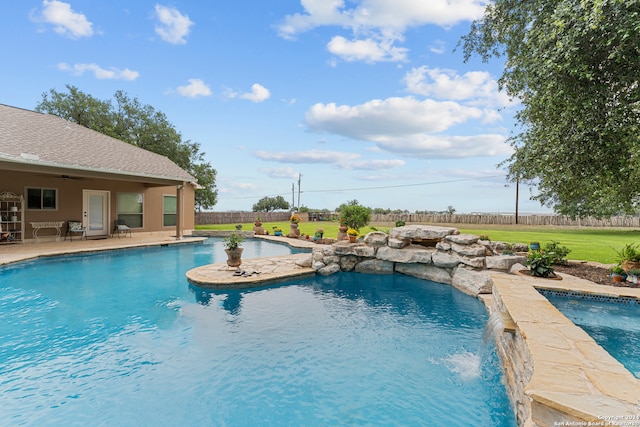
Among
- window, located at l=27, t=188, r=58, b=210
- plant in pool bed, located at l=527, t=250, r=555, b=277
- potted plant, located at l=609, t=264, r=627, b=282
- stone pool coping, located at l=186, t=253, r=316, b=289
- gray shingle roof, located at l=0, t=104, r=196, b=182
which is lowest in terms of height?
stone pool coping, located at l=186, t=253, r=316, b=289

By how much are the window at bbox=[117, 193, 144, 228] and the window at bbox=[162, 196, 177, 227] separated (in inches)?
50.1

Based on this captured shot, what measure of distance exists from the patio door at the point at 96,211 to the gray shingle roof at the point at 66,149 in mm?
2208

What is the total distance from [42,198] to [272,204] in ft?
95.0

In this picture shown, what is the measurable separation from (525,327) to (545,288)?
3878 millimetres

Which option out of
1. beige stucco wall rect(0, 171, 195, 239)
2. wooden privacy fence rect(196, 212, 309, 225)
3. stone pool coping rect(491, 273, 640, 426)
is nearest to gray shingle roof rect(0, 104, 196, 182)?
beige stucco wall rect(0, 171, 195, 239)

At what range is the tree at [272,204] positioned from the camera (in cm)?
4081

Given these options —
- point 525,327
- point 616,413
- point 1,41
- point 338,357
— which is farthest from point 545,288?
point 1,41

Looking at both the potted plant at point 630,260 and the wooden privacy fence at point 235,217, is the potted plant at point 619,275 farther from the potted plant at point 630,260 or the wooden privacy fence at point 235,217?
the wooden privacy fence at point 235,217

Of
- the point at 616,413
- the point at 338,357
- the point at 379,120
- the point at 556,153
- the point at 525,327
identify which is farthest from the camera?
the point at 379,120

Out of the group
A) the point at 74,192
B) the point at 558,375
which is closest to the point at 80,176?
the point at 74,192

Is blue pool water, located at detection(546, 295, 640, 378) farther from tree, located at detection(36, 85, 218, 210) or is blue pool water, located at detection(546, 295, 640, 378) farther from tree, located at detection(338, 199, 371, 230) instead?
tree, located at detection(36, 85, 218, 210)

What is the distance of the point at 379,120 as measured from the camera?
656 inches

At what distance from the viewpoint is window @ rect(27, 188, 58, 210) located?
1225 cm

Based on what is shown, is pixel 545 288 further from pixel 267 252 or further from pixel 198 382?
pixel 267 252
